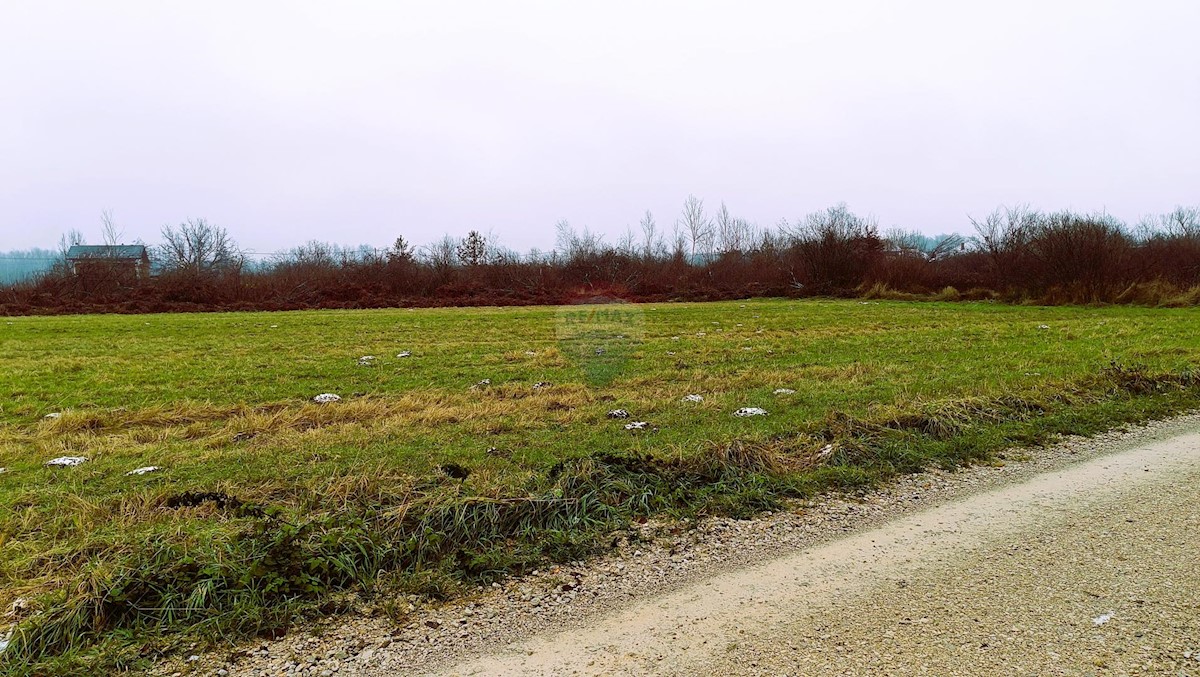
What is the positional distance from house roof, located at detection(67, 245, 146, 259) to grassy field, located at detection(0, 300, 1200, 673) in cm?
3140

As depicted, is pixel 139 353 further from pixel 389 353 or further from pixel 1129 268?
pixel 1129 268

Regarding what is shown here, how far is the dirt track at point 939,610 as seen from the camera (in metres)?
2.53

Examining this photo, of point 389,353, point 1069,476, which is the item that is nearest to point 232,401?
point 389,353

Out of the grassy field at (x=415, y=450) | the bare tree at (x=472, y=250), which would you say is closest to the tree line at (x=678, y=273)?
the bare tree at (x=472, y=250)

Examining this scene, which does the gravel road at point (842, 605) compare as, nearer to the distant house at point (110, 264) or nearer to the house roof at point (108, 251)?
the distant house at point (110, 264)

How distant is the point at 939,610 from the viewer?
287 centimetres

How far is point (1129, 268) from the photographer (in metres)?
25.3

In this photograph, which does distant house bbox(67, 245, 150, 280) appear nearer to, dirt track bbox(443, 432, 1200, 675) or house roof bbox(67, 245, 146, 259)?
house roof bbox(67, 245, 146, 259)

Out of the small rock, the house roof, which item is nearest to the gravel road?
the small rock

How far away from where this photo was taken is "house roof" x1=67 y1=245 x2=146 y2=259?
37.5 meters

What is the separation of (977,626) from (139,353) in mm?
13661

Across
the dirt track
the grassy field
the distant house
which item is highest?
the distant house

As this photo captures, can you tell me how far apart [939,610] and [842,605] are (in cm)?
40

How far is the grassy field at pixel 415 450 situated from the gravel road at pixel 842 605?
0.28 m
